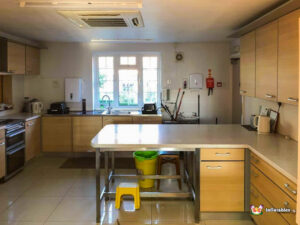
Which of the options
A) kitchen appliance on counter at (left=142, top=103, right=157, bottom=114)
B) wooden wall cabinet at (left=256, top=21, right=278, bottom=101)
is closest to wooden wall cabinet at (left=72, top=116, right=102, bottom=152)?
kitchen appliance on counter at (left=142, top=103, right=157, bottom=114)

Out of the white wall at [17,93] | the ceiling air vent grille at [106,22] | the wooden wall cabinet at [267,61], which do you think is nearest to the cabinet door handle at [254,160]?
the wooden wall cabinet at [267,61]

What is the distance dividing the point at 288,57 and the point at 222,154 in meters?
1.11

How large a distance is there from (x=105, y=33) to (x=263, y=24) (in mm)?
2580

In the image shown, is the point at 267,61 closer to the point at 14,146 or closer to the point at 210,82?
the point at 210,82

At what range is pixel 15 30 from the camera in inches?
180

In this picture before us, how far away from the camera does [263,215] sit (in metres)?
2.59

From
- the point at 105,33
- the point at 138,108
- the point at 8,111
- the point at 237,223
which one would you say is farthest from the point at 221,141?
the point at 8,111

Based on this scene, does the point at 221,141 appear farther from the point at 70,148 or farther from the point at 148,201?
the point at 70,148

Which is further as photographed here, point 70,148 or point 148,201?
point 70,148

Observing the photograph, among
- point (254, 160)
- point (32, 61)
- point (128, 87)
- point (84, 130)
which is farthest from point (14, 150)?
point (254, 160)

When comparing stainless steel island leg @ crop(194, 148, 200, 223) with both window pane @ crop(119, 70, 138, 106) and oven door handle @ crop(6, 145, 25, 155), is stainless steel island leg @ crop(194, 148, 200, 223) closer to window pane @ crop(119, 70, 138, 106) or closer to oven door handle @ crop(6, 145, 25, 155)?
oven door handle @ crop(6, 145, 25, 155)

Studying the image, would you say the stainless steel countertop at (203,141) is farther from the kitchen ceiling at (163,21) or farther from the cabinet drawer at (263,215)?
the kitchen ceiling at (163,21)

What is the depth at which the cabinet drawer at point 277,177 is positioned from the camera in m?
2.02

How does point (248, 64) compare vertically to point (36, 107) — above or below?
above
